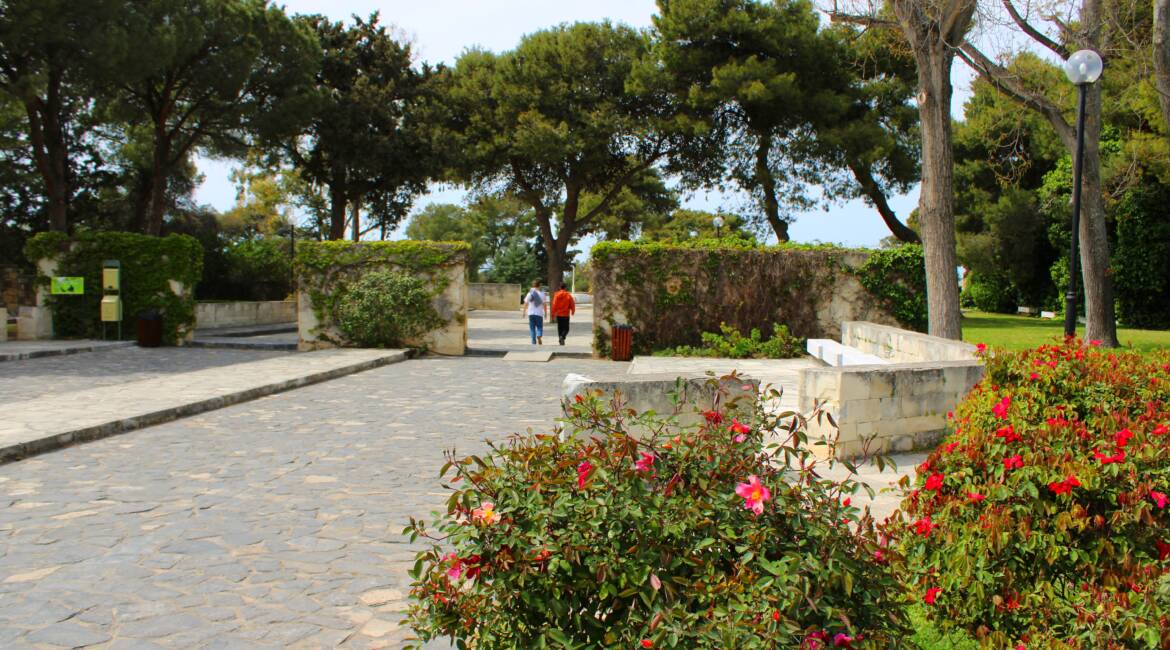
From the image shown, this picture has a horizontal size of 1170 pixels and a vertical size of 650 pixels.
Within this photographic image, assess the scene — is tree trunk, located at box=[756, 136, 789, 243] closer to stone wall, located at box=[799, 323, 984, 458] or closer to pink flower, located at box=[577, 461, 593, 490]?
stone wall, located at box=[799, 323, 984, 458]

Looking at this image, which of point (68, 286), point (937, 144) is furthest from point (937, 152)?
point (68, 286)

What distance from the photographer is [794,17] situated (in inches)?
1143

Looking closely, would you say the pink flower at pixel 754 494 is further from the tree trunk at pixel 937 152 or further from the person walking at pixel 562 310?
the person walking at pixel 562 310

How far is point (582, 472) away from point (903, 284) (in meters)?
17.4

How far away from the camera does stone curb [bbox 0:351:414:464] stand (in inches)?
284

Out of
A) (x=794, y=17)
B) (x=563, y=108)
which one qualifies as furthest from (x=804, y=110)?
(x=563, y=108)

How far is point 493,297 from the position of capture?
5034cm

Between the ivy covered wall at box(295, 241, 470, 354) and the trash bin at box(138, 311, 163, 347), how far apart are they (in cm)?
348

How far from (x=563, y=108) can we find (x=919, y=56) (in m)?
20.1

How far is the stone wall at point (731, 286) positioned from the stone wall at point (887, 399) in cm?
1024

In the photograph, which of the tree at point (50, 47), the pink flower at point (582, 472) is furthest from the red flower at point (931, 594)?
the tree at point (50, 47)

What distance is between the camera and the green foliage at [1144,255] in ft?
92.3

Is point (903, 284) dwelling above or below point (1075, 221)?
below

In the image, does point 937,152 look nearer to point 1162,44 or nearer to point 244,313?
point 1162,44
